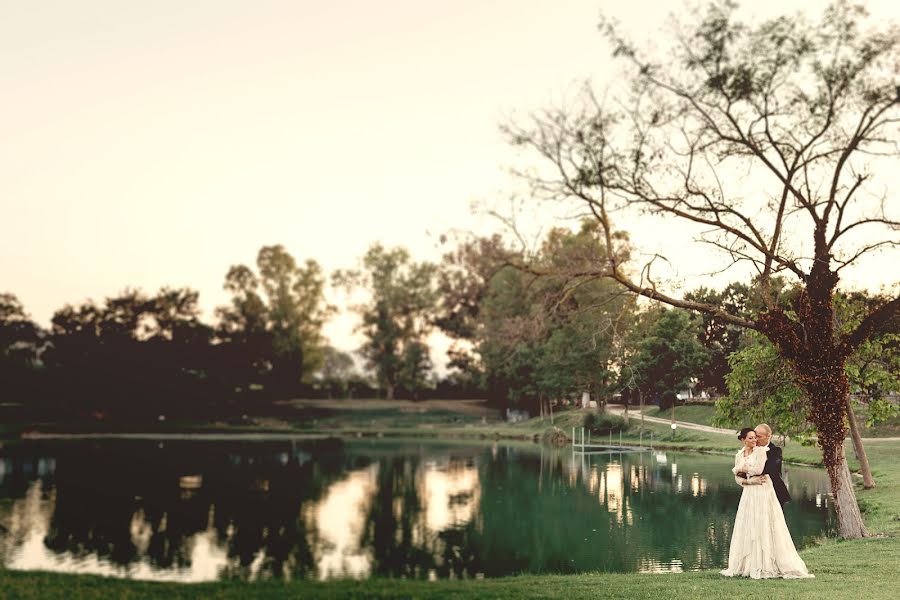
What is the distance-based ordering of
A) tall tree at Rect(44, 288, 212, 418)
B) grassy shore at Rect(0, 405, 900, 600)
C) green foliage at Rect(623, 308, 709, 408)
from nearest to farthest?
grassy shore at Rect(0, 405, 900, 600) < green foliage at Rect(623, 308, 709, 408) < tall tree at Rect(44, 288, 212, 418)

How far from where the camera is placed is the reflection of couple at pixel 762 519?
39.6ft

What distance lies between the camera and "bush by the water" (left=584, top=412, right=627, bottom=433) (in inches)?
2207

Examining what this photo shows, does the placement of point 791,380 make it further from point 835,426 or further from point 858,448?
point 858,448

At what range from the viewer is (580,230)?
7012 centimetres

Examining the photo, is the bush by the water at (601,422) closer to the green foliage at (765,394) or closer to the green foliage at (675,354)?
the green foliage at (675,354)

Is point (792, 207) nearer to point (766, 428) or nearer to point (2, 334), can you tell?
point (766, 428)

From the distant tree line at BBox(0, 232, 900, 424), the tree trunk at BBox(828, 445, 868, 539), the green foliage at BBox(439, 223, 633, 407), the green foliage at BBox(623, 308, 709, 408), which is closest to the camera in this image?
the tree trunk at BBox(828, 445, 868, 539)

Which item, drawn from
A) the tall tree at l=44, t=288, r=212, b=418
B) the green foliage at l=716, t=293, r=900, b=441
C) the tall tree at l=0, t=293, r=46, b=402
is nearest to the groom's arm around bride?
Answer: the green foliage at l=716, t=293, r=900, b=441

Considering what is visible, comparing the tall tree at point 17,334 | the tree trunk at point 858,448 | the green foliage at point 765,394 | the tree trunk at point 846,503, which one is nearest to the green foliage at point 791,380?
the green foliage at point 765,394

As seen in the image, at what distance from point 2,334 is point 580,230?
54.1 meters

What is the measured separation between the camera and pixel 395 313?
82438 millimetres

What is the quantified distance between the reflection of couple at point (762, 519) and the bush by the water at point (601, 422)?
44205mm

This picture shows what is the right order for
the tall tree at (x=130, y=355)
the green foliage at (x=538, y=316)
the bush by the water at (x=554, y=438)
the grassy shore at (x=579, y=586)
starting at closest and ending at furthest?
the grassy shore at (x=579, y=586) < the green foliage at (x=538, y=316) < the bush by the water at (x=554, y=438) < the tall tree at (x=130, y=355)

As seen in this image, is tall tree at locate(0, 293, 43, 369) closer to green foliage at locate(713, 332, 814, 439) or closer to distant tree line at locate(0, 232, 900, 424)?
distant tree line at locate(0, 232, 900, 424)
